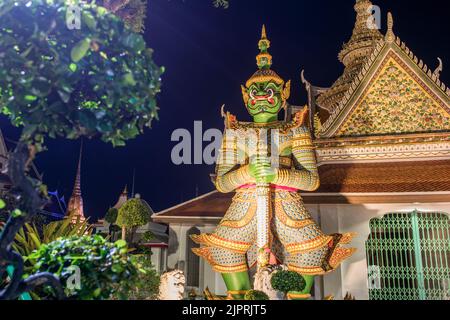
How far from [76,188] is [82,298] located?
21.0 meters

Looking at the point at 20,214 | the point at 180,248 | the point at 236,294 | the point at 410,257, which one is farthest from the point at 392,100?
the point at 20,214

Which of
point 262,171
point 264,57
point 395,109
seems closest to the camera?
point 262,171

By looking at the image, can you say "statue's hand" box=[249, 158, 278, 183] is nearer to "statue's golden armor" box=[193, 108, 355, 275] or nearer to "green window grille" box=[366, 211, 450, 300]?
"statue's golden armor" box=[193, 108, 355, 275]

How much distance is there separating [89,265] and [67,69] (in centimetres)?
140

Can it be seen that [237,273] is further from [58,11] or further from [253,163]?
[58,11]

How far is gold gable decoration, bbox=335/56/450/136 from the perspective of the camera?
730 cm

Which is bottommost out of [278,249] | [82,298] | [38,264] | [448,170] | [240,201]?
[82,298]

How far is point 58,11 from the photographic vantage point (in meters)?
2.66

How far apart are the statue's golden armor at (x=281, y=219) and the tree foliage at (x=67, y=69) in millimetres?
2856

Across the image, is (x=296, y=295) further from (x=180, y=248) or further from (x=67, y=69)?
(x=67, y=69)

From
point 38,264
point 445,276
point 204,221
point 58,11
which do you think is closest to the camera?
point 58,11

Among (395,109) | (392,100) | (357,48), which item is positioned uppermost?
(357,48)

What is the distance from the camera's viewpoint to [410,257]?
6.60 metres

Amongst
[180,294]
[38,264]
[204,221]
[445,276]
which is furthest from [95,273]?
[445,276]
